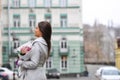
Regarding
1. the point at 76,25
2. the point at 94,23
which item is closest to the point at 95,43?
the point at 94,23

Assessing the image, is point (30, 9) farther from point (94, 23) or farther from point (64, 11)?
point (94, 23)

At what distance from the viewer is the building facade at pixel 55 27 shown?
69.9 metres

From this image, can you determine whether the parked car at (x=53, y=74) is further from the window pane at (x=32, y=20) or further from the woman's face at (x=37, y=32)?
the woman's face at (x=37, y=32)

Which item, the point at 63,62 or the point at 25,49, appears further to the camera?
the point at 63,62

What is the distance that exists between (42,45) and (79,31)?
2491 inches

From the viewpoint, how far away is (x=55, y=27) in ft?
232

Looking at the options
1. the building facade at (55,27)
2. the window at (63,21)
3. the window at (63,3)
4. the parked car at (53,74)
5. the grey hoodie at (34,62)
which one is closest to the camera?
the grey hoodie at (34,62)

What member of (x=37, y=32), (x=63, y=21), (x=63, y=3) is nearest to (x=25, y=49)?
(x=37, y=32)

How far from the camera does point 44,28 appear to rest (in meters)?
7.14

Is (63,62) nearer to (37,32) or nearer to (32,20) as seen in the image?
(32,20)

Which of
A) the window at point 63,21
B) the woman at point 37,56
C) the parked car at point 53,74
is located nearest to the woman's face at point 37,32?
the woman at point 37,56

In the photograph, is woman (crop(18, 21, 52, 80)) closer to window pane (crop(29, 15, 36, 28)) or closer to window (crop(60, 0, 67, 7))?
window pane (crop(29, 15, 36, 28))

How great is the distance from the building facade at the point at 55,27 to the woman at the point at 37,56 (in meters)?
62.6

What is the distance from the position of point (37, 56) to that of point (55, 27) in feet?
209
